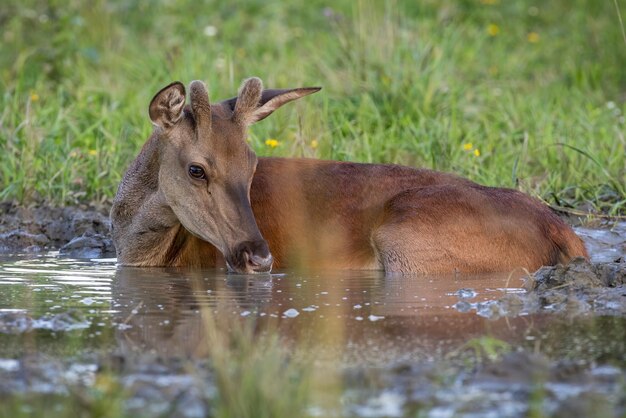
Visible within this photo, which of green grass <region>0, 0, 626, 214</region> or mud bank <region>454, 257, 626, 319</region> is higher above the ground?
green grass <region>0, 0, 626, 214</region>

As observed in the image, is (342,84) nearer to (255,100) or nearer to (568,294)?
(255,100)

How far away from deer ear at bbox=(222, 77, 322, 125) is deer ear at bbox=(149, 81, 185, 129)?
1.23 ft

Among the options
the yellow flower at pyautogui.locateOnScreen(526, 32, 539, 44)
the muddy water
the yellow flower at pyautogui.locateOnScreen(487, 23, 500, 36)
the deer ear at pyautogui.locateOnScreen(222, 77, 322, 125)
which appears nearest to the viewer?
the muddy water

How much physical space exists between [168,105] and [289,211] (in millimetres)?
1045

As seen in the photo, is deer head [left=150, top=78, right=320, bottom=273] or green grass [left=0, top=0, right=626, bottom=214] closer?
deer head [left=150, top=78, right=320, bottom=273]

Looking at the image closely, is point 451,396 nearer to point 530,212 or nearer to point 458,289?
point 458,289

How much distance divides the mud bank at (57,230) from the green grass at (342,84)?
0.68 feet

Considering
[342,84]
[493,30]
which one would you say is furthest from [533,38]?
[342,84]

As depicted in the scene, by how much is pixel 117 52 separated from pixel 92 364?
8.30 m

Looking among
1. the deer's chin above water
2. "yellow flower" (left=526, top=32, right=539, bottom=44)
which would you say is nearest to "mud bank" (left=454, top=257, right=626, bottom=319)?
the deer's chin above water

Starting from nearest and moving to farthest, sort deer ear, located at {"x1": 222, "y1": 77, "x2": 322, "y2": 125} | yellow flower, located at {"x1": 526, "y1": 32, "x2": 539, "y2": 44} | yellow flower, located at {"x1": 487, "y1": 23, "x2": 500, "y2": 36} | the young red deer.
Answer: the young red deer, deer ear, located at {"x1": 222, "y1": 77, "x2": 322, "y2": 125}, yellow flower, located at {"x1": 487, "y1": 23, "x2": 500, "y2": 36}, yellow flower, located at {"x1": 526, "y1": 32, "x2": 539, "y2": 44}

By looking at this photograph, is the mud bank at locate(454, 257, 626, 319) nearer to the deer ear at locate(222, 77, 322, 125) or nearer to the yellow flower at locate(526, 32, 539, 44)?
the deer ear at locate(222, 77, 322, 125)

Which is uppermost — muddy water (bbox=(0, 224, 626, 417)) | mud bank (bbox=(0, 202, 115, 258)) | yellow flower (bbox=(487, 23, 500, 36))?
yellow flower (bbox=(487, 23, 500, 36))

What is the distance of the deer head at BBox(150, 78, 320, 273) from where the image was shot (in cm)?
705
